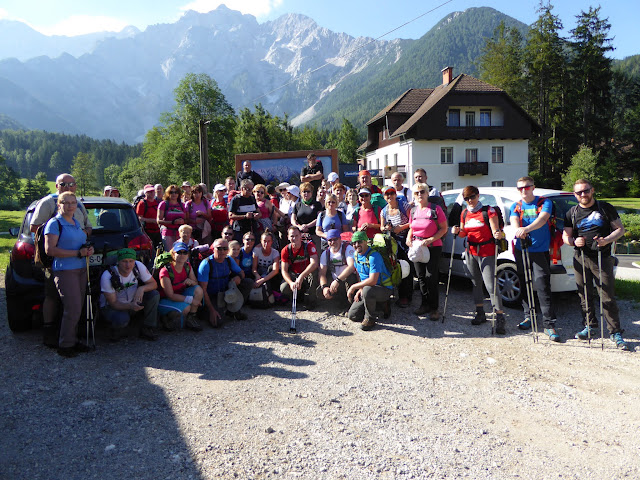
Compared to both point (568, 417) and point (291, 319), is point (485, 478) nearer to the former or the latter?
point (568, 417)

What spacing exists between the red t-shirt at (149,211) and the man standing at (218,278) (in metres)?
2.31

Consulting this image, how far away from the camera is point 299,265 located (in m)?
7.13

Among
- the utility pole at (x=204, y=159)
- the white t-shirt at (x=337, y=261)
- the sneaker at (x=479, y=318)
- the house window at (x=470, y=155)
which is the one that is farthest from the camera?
the house window at (x=470, y=155)

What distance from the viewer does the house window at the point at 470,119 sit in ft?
133

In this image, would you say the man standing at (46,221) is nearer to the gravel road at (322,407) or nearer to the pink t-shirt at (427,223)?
the gravel road at (322,407)

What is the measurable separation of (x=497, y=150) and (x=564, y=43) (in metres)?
19.4

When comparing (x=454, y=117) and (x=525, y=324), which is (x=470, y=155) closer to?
(x=454, y=117)

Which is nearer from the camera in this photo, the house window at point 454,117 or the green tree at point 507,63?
the house window at point 454,117

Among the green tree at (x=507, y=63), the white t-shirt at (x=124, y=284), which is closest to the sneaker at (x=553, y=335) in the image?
A: the white t-shirt at (x=124, y=284)

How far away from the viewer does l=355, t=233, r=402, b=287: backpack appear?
6.42 meters

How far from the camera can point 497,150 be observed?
41.5 m

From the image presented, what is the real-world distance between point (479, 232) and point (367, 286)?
1642 millimetres

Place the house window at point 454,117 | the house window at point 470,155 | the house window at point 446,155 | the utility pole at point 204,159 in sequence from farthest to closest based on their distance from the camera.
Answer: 1. the house window at point 470,155
2. the house window at point 446,155
3. the house window at point 454,117
4. the utility pole at point 204,159

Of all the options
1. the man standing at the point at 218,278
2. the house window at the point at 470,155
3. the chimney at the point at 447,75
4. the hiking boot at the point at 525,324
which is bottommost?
the hiking boot at the point at 525,324
